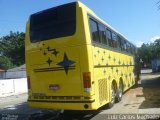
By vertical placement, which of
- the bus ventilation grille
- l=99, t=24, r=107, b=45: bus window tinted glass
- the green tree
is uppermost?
the green tree

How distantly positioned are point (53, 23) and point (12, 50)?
76.4 meters

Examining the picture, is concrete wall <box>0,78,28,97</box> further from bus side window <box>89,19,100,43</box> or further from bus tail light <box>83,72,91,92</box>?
bus tail light <box>83,72,91,92</box>

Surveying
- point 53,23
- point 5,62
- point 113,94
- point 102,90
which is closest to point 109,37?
point 113,94

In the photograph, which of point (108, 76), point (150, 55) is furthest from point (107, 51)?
point (150, 55)

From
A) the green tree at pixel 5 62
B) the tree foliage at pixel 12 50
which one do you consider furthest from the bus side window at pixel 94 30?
the green tree at pixel 5 62

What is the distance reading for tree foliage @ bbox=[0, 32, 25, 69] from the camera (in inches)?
3314

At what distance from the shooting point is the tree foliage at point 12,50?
84.2m

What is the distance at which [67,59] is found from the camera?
32.3ft

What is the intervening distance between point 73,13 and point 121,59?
250 inches

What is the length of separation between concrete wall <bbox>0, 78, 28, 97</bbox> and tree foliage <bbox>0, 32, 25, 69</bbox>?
53880 mm

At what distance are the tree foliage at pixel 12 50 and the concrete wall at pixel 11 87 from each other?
53880 millimetres

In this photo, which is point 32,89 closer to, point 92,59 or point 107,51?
point 92,59

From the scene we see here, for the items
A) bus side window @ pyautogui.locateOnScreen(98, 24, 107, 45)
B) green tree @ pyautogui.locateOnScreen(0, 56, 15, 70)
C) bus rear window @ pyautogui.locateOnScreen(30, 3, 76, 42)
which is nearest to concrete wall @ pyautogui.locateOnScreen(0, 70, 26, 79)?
green tree @ pyautogui.locateOnScreen(0, 56, 15, 70)

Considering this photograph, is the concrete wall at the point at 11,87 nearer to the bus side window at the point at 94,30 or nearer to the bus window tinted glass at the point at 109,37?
the bus window tinted glass at the point at 109,37
